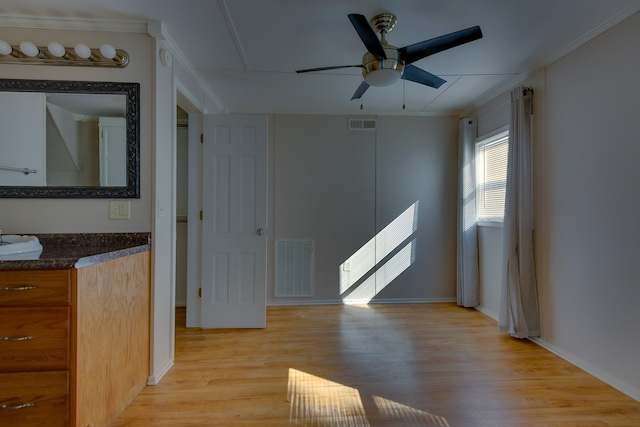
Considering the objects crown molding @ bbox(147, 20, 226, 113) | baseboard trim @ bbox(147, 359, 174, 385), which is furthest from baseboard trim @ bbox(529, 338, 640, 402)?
crown molding @ bbox(147, 20, 226, 113)

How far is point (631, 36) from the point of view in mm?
1793

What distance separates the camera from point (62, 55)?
176cm

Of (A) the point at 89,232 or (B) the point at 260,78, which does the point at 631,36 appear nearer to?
(B) the point at 260,78

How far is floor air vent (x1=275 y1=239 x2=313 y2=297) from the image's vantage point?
3.51m

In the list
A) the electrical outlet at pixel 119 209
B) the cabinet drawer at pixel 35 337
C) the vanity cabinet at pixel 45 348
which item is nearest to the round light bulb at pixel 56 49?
the electrical outlet at pixel 119 209

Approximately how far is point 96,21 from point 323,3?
58.7 inches

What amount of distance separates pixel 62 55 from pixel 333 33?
1.77 meters

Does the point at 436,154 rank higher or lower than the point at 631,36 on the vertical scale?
lower

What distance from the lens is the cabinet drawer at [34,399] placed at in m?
1.25

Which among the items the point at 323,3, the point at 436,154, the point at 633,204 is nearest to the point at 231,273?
the point at 323,3

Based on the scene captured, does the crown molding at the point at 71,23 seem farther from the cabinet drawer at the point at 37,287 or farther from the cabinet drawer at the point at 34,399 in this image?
the cabinet drawer at the point at 34,399

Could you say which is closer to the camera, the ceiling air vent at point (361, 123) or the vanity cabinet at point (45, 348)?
the vanity cabinet at point (45, 348)

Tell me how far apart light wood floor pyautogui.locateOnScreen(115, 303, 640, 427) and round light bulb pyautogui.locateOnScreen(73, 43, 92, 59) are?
2191mm

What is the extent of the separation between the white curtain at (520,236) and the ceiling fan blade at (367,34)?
1683mm
